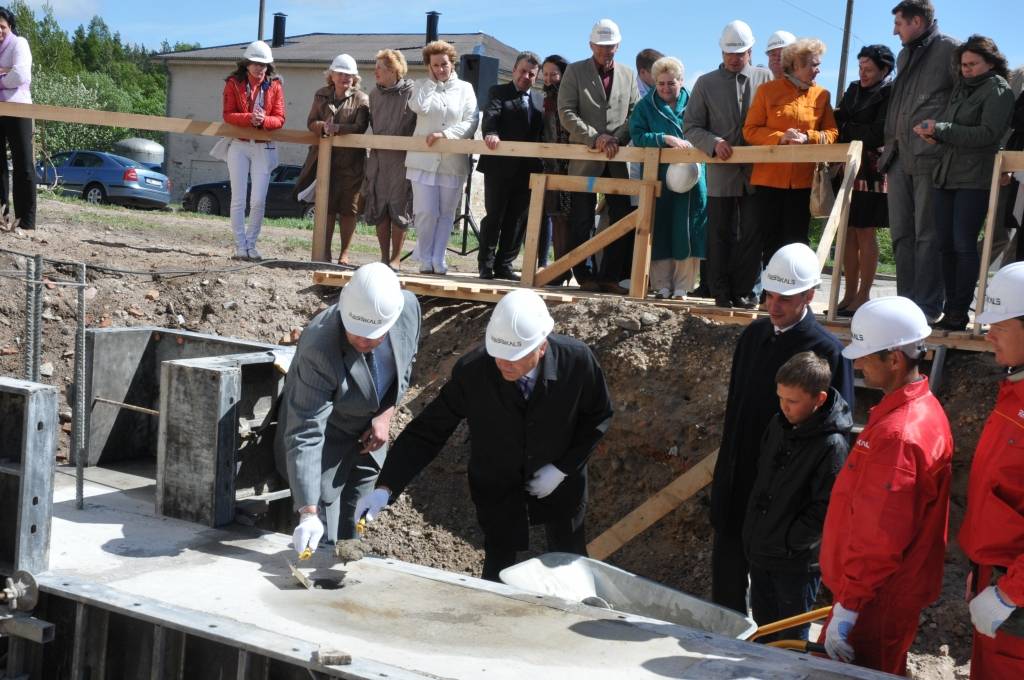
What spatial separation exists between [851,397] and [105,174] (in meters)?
23.7

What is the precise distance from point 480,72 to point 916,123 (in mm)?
7238

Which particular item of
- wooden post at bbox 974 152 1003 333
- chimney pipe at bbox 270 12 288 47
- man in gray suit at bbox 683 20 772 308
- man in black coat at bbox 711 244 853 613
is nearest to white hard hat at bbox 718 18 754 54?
man in gray suit at bbox 683 20 772 308

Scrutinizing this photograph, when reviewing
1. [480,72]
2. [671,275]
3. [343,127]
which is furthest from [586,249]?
[480,72]

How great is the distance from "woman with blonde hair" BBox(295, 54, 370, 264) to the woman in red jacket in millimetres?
369

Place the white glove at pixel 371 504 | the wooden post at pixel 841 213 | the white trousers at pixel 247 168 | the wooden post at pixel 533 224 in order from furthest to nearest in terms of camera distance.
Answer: the white trousers at pixel 247 168
the wooden post at pixel 533 224
the wooden post at pixel 841 213
the white glove at pixel 371 504

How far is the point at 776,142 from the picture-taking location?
26.0 feet

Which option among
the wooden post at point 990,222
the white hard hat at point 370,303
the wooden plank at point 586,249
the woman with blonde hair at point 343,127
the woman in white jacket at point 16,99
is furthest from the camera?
the woman in white jacket at point 16,99

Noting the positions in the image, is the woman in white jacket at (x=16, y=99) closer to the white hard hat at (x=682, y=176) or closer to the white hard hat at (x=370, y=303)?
the white hard hat at (x=682, y=176)

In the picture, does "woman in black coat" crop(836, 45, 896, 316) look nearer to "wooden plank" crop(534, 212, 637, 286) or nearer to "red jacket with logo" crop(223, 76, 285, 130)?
"wooden plank" crop(534, 212, 637, 286)

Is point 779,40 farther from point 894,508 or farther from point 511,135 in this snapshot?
point 894,508

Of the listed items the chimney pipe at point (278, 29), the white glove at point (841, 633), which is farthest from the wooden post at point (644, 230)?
the chimney pipe at point (278, 29)

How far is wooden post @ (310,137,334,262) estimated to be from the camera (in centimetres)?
1039

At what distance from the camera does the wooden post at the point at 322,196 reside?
1039 centimetres

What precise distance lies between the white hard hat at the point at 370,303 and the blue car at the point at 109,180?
73.0 feet
